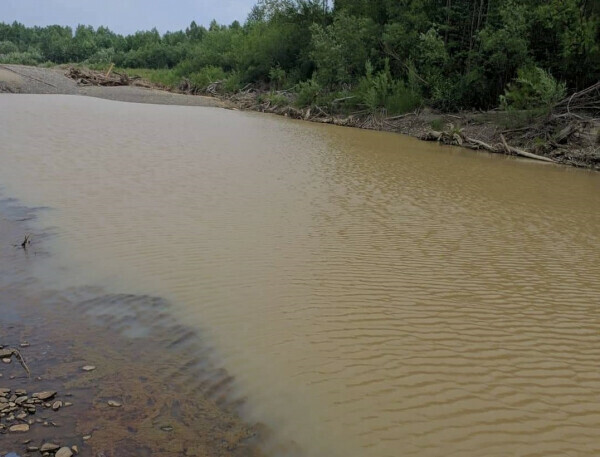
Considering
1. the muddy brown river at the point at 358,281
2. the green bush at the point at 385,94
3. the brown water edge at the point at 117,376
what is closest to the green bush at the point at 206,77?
the green bush at the point at 385,94

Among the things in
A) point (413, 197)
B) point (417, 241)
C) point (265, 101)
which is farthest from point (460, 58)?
point (417, 241)

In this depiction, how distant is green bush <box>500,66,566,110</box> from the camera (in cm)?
1927

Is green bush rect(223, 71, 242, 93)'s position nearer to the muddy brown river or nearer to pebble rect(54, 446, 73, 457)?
the muddy brown river

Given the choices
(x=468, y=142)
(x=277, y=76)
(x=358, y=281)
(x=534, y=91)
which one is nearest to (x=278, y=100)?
(x=277, y=76)

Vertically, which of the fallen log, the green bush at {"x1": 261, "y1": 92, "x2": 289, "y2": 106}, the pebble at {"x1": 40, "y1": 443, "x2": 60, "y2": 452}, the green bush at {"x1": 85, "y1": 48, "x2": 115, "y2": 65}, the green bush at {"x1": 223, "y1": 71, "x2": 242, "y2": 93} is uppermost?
the green bush at {"x1": 85, "y1": 48, "x2": 115, "y2": 65}

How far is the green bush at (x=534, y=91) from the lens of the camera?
19.3 m

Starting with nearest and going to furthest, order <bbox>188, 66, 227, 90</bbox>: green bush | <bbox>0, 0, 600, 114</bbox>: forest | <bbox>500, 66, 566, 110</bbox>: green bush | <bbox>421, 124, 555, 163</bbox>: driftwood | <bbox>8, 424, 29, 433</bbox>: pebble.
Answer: <bbox>8, 424, 29, 433</bbox>: pebble
<bbox>421, 124, 555, 163</bbox>: driftwood
<bbox>500, 66, 566, 110</bbox>: green bush
<bbox>0, 0, 600, 114</bbox>: forest
<bbox>188, 66, 227, 90</bbox>: green bush

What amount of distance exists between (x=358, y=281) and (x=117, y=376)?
3127 millimetres

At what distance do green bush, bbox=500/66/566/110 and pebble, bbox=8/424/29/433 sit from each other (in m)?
20.2

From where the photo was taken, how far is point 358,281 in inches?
246

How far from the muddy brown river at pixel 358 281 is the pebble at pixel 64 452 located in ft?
3.91

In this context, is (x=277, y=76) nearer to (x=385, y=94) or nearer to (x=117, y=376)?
(x=385, y=94)

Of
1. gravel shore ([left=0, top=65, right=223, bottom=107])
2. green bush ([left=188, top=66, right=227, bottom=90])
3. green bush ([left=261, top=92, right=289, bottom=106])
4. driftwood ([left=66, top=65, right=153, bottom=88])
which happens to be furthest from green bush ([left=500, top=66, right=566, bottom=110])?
driftwood ([left=66, top=65, right=153, bottom=88])

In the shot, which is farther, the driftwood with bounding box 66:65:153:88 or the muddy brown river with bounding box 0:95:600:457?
the driftwood with bounding box 66:65:153:88
